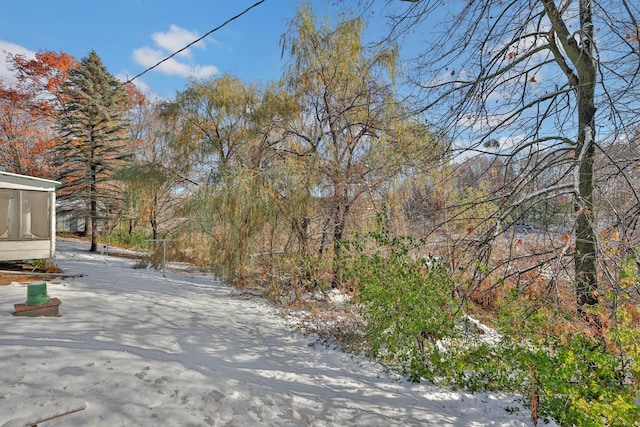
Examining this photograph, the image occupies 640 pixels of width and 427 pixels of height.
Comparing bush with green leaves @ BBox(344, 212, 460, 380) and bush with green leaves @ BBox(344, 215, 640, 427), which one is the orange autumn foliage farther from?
bush with green leaves @ BBox(344, 215, 640, 427)

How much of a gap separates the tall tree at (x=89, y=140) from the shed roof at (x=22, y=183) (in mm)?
5361

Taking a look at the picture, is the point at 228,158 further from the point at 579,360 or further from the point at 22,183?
the point at 579,360

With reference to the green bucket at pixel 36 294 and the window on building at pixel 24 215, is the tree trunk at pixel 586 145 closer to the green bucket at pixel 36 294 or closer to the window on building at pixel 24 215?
the green bucket at pixel 36 294

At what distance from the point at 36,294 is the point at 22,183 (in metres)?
4.28

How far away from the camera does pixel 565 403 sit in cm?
236

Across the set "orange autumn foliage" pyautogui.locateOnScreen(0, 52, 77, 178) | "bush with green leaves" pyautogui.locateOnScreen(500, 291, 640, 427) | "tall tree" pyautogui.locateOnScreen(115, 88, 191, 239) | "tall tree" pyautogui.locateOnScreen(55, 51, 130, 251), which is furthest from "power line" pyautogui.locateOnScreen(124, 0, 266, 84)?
"orange autumn foliage" pyautogui.locateOnScreen(0, 52, 77, 178)

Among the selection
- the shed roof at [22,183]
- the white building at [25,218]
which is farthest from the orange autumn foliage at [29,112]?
the white building at [25,218]

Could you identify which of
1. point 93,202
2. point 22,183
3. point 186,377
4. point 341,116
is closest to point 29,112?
point 93,202

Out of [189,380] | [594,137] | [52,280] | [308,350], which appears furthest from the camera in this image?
[52,280]

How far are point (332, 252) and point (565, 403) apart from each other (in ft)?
12.1

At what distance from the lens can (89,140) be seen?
471 inches

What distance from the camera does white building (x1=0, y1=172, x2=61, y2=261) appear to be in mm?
5977

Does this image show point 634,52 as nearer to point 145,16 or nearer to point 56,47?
point 145,16

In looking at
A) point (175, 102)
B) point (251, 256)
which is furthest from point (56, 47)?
point (251, 256)
